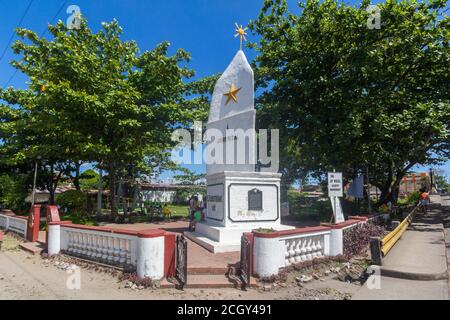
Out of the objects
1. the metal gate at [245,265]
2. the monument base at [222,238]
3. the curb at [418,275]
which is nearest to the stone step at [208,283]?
the metal gate at [245,265]

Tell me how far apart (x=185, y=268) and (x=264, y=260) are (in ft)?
5.71

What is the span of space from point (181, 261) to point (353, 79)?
515 inches

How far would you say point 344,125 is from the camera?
14.8 metres

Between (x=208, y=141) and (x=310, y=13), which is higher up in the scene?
(x=310, y=13)

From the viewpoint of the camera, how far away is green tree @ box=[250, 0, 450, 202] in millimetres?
14680

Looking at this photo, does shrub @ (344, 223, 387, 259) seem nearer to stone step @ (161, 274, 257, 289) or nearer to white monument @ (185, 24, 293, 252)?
white monument @ (185, 24, 293, 252)

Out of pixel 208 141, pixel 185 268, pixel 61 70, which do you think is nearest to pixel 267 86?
pixel 208 141

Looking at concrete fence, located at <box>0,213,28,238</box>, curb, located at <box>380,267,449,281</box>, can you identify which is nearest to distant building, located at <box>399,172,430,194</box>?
curb, located at <box>380,267,449,281</box>

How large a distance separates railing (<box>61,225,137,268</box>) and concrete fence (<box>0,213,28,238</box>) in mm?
4935

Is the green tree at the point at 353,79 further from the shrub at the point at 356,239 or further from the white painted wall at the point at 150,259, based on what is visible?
the white painted wall at the point at 150,259

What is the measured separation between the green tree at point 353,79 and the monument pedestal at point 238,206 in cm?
587

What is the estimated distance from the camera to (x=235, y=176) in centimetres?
1047

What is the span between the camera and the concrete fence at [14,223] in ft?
43.6
